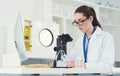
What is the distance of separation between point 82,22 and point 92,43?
0.22 meters

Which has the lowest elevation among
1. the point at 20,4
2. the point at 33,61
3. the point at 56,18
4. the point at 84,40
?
the point at 33,61

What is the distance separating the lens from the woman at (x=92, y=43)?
5.69ft

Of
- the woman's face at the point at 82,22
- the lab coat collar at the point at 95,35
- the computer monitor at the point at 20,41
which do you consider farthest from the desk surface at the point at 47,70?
the woman's face at the point at 82,22

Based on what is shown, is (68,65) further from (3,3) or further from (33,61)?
(3,3)

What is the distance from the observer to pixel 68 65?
1432 mm

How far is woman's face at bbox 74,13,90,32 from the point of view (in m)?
1.98

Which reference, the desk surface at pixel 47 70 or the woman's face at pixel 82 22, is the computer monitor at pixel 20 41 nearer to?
the desk surface at pixel 47 70

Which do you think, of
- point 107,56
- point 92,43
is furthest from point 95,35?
point 107,56

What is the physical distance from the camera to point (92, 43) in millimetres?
1896

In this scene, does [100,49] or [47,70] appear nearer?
[47,70]

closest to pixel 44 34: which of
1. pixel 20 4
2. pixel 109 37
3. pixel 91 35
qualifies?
pixel 20 4

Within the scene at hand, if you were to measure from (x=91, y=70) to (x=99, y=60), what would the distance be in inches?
19.0

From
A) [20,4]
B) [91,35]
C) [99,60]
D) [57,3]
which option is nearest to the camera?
[99,60]

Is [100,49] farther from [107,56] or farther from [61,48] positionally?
[61,48]
